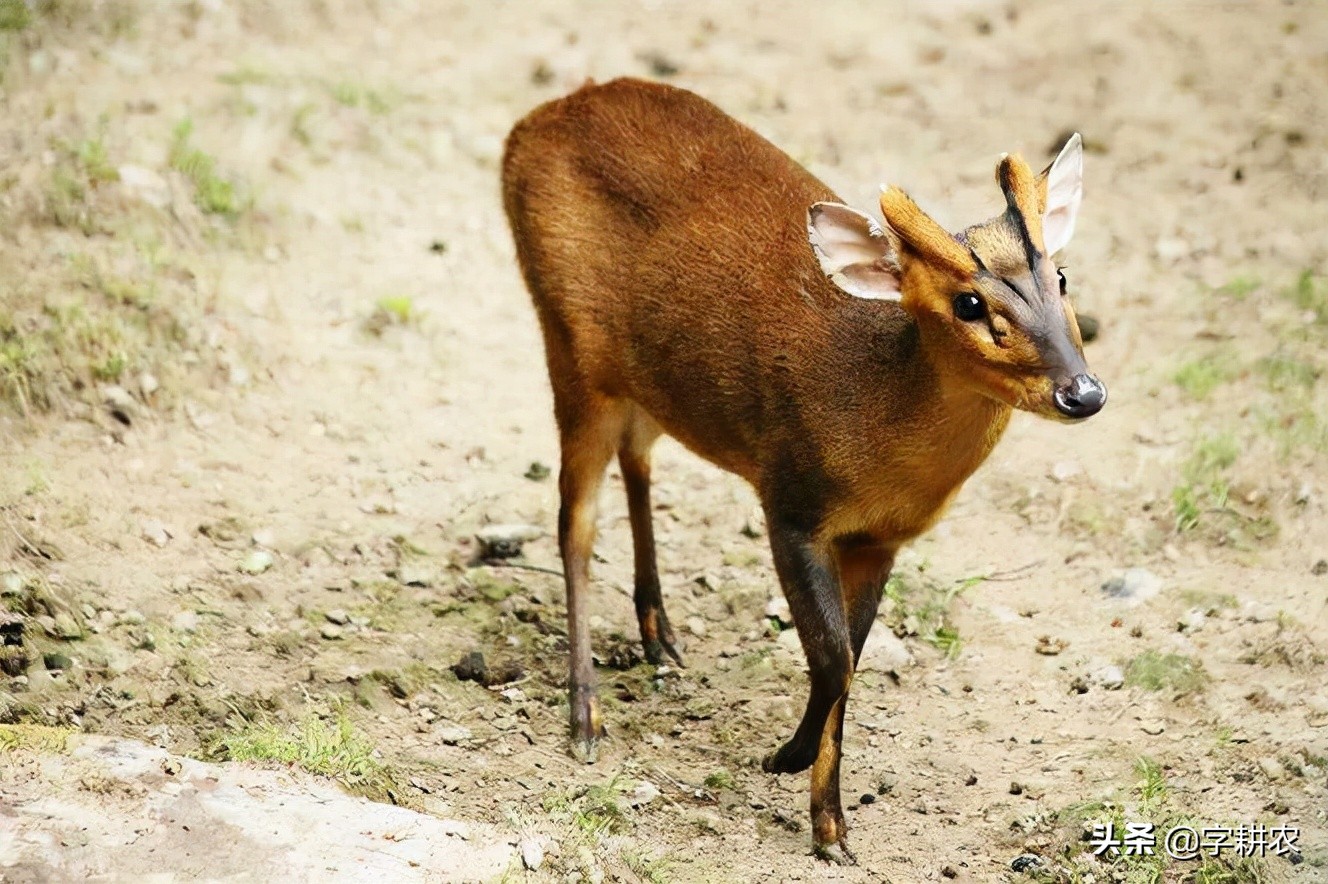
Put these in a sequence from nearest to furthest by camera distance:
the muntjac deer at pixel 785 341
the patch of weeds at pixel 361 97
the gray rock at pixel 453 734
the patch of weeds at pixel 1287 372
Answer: the muntjac deer at pixel 785 341, the gray rock at pixel 453 734, the patch of weeds at pixel 1287 372, the patch of weeds at pixel 361 97

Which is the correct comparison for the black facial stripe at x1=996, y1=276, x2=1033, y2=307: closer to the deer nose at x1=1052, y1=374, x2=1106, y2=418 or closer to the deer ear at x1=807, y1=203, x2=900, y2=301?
the deer nose at x1=1052, y1=374, x2=1106, y2=418

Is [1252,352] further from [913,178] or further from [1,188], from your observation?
[1,188]

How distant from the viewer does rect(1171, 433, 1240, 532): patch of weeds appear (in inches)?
272

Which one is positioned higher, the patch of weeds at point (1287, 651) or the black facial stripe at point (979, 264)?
the black facial stripe at point (979, 264)

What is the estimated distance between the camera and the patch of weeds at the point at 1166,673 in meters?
6.04

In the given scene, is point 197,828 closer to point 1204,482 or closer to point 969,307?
point 969,307

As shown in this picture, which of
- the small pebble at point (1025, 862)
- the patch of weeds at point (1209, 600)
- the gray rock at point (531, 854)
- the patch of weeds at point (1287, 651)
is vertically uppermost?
the patch of weeds at point (1209, 600)

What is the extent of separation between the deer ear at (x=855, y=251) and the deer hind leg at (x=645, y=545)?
153 cm

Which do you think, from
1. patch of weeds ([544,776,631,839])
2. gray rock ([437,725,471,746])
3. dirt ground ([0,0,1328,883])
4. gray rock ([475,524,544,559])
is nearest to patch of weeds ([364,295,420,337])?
dirt ground ([0,0,1328,883])

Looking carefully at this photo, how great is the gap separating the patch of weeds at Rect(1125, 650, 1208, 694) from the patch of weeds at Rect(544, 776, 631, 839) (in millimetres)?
1899

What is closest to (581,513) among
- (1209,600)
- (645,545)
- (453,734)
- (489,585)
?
(645,545)

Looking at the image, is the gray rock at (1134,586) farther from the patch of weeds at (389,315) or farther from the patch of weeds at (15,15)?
the patch of weeds at (15,15)

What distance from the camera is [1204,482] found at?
7066 millimetres

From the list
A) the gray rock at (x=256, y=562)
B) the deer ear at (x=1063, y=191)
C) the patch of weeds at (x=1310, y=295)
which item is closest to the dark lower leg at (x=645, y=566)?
the gray rock at (x=256, y=562)
